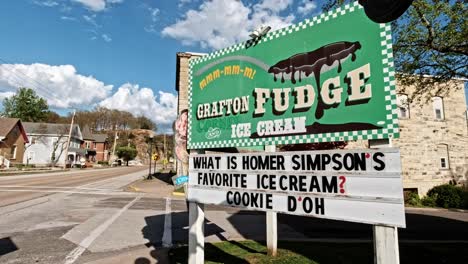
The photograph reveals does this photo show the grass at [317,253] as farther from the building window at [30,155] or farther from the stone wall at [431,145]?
the building window at [30,155]

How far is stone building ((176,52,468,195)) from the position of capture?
1897 centimetres

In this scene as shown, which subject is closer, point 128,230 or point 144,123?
point 128,230

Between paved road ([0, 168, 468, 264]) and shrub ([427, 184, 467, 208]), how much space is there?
5.72 meters

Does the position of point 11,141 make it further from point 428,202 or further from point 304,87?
point 304,87

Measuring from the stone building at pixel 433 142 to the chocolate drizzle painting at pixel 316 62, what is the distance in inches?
641

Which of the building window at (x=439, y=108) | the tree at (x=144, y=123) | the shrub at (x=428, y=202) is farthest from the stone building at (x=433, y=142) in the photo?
the tree at (x=144, y=123)

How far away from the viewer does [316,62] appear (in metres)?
3.43

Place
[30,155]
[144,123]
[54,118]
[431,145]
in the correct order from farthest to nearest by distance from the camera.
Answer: [144,123], [54,118], [30,155], [431,145]

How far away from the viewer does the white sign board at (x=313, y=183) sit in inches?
111

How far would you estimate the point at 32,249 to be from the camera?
Result: 6.42m

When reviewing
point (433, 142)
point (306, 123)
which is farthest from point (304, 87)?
point (433, 142)

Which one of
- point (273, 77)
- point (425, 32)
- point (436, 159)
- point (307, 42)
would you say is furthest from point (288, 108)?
point (436, 159)

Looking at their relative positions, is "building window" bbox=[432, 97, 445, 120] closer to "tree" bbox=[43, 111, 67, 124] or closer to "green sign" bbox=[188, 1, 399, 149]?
"green sign" bbox=[188, 1, 399, 149]

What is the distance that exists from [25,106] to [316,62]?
90.9 m
